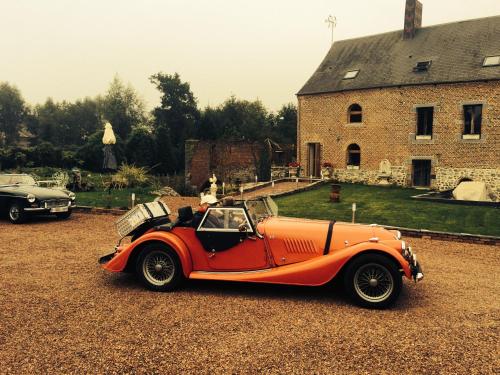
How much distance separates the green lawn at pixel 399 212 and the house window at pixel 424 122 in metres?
6.09

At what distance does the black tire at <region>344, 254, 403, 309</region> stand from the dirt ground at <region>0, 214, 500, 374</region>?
0.17 m

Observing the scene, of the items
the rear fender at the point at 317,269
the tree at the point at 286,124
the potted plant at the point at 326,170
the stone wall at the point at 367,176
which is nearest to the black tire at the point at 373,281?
the rear fender at the point at 317,269

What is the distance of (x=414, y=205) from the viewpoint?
15.3 meters

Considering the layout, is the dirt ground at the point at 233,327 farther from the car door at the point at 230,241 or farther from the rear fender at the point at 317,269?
the car door at the point at 230,241

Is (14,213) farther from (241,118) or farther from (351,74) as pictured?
(241,118)

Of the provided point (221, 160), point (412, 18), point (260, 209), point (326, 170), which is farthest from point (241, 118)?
point (260, 209)

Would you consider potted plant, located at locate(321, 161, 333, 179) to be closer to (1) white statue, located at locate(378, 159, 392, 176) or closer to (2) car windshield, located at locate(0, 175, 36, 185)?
(1) white statue, located at locate(378, 159, 392, 176)

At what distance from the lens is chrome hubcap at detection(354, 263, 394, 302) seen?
5.41 meters

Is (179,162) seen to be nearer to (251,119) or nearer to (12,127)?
(251,119)

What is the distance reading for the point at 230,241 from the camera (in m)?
5.97

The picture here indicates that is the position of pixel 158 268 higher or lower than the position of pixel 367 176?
lower

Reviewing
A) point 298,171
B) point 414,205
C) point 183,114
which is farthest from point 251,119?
point 414,205

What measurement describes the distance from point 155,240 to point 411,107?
2080 cm

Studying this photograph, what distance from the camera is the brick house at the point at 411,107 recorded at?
20750 millimetres
